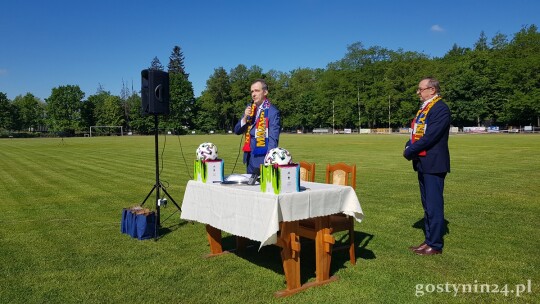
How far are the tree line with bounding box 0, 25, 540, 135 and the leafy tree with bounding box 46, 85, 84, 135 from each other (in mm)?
250

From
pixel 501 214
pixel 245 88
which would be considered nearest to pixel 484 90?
pixel 245 88

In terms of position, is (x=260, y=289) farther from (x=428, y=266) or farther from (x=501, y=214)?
(x=501, y=214)

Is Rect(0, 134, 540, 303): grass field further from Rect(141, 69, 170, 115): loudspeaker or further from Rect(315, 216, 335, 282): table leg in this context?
Rect(141, 69, 170, 115): loudspeaker

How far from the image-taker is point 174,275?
5.43 metres

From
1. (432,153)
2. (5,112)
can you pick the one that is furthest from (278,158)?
(5,112)

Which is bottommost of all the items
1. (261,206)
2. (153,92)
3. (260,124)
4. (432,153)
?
(261,206)

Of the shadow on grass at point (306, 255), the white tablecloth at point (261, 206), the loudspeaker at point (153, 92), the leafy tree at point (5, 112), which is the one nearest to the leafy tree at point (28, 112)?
the leafy tree at point (5, 112)

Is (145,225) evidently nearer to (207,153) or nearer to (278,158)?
(207,153)

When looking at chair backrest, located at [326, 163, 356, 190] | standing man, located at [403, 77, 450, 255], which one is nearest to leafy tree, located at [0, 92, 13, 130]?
chair backrest, located at [326, 163, 356, 190]

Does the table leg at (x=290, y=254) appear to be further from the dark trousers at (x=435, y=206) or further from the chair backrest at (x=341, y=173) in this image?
the dark trousers at (x=435, y=206)

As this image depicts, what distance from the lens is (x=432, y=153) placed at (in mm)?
5938

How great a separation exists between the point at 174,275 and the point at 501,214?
271 inches

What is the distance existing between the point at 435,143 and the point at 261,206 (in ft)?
9.33

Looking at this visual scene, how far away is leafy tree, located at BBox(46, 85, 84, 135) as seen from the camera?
347 feet
